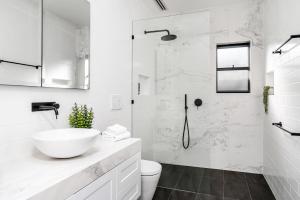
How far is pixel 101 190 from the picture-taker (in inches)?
45.8

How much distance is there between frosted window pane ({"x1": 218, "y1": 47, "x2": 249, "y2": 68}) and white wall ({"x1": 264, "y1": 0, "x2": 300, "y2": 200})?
42 centimetres

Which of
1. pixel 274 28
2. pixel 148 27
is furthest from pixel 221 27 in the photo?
pixel 148 27

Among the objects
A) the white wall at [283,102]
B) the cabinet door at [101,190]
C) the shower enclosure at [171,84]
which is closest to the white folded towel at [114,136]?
the cabinet door at [101,190]

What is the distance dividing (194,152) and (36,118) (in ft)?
7.05

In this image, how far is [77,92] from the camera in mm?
1702

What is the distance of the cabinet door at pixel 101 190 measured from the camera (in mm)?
1006

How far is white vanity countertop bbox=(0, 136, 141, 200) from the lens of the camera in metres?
0.78

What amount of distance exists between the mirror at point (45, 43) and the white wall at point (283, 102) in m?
1.83

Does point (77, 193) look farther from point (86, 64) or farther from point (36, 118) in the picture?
point (86, 64)

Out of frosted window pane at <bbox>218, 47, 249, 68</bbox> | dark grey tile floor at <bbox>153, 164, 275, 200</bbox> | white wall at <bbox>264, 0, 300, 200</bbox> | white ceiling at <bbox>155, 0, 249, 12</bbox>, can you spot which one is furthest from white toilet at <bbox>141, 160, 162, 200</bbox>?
white ceiling at <bbox>155, 0, 249, 12</bbox>

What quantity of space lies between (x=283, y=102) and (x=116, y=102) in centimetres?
178

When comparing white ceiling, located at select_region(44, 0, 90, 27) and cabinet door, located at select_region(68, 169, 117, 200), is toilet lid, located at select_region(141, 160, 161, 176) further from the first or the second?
white ceiling, located at select_region(44, 0, 90, 27)

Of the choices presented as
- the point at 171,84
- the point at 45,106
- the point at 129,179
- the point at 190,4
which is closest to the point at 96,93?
the point at 45,106

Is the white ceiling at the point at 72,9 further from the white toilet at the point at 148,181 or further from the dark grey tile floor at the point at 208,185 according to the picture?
the dark grey tile floor at the point at 208,185
